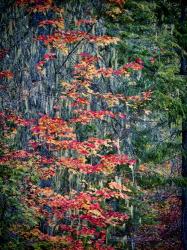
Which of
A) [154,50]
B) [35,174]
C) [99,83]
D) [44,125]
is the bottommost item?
[35,174]

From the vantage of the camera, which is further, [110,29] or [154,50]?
[154,50]

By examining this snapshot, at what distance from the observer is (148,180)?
1064 cm

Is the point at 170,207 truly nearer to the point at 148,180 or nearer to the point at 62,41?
the point at 148,180

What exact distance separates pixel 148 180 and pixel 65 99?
12.3ft

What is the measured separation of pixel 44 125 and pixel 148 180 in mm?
4496

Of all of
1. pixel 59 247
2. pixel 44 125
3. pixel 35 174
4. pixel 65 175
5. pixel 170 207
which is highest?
pixel 44 125

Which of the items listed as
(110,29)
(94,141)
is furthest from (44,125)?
(110,29)

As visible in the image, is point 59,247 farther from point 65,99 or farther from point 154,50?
point 154,50

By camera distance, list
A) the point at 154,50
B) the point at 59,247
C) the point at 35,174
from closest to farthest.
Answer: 1. the point at 35,174
2. the point at 59,247
3. the point at 154,50

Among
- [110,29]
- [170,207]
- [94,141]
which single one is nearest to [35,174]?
[94,141]

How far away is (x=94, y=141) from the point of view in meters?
8.09

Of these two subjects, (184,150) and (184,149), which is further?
(184,149)

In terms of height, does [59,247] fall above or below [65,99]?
below

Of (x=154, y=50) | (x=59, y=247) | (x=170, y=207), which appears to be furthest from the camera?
(x=170, y=207)
